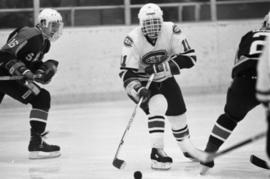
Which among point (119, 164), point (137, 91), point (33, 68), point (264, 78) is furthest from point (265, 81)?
point (33, 68)

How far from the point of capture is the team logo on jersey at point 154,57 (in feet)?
13.3

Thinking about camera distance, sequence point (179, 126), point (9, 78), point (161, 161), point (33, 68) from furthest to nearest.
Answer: point (33, 68), point (9, 78), point (179, 126), point (161, 161)

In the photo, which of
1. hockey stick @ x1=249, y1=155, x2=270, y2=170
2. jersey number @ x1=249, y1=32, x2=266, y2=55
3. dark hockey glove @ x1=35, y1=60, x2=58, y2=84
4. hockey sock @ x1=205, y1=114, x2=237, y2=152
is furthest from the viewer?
dark hockey glove @ x1=35, y1=60, x2=58, y2=84

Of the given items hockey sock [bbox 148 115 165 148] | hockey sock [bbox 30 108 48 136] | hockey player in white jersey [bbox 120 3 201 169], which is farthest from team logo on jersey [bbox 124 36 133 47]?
hockey sock [bbox 30 108 48 136]

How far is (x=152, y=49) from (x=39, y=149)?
Answer: 1.14 m

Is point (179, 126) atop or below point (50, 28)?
below

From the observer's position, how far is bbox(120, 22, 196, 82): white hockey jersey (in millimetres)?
4008

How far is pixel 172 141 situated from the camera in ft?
16.6

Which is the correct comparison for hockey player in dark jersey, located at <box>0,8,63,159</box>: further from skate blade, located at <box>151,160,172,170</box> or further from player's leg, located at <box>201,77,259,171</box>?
player's leg, located at <box>201,77,259,171</box>

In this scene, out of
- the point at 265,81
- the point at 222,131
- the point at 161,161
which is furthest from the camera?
the point at 161,161

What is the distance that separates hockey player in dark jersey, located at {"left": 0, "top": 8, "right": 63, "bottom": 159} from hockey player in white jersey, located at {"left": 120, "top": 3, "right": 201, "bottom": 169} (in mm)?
752

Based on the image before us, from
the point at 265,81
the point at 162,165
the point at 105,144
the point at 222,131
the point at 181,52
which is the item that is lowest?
the point at 105,144

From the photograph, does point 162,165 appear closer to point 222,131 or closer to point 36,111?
point 222,131

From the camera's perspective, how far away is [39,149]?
179 inches
